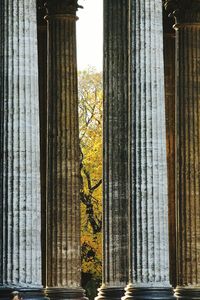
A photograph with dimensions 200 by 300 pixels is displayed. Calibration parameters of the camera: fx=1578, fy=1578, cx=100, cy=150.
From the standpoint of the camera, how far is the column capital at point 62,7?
10450 cm

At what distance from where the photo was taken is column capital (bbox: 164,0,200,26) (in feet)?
346

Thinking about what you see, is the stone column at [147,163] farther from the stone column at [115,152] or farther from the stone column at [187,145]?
the stone column at [187,145]

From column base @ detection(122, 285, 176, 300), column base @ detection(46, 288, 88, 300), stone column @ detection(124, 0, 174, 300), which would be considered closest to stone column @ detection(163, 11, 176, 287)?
column base @ detection(46, 288, 88, 300)

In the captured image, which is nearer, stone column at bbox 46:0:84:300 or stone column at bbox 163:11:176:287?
stone column at bbox 46:0:84:300

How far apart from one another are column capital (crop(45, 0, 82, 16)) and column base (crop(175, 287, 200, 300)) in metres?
19.6

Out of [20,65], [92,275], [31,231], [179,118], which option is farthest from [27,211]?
[92,275]

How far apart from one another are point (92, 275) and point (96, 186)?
9934 millimetres

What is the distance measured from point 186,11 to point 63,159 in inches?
526

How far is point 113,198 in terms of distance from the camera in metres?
93.0

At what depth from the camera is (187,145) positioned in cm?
10400

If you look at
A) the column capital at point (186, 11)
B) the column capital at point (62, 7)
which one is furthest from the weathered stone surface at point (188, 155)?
the column capital at point (62, 7)

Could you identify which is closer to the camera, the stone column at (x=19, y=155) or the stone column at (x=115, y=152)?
the stone column at (x=19, y=155)

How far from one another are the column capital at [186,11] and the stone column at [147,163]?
59.4 feet

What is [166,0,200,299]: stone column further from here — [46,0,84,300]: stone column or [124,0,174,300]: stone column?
[124,0,174,300]: stone column
